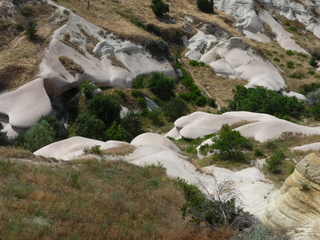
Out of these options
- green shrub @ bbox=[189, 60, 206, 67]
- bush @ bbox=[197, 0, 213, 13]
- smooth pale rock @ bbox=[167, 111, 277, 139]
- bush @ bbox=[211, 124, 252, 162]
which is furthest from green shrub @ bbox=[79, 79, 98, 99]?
bush @ bbox=[197, 0, 213, 13]

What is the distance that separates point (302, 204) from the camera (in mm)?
8945

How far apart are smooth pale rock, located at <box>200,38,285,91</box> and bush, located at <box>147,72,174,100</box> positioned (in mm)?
9569

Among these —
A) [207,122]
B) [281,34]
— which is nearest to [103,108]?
[207,122]

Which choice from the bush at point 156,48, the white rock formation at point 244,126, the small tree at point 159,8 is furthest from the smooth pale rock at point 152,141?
the small tree at point 159,8

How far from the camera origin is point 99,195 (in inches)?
398

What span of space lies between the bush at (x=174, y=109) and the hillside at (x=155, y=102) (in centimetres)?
12

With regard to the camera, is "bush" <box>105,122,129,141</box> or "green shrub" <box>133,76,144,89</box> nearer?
"bush" <box>105,122,129,141</box>

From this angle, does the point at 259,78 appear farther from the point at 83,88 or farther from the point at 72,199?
the point at 72,199

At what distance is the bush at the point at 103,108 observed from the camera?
2777 cm

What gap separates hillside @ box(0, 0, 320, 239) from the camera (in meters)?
12.1

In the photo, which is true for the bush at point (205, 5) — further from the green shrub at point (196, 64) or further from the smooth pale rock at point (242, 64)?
the green shrub at point (196, 64)

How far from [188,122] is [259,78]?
17.4m

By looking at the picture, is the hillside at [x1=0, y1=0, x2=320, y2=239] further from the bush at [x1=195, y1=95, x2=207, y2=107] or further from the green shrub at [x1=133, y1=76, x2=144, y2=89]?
the green shrub at [x1=133, y1=76, x2=144, y2=89]

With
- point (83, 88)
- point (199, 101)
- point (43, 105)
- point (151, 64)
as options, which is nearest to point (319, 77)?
point (199, 101)
